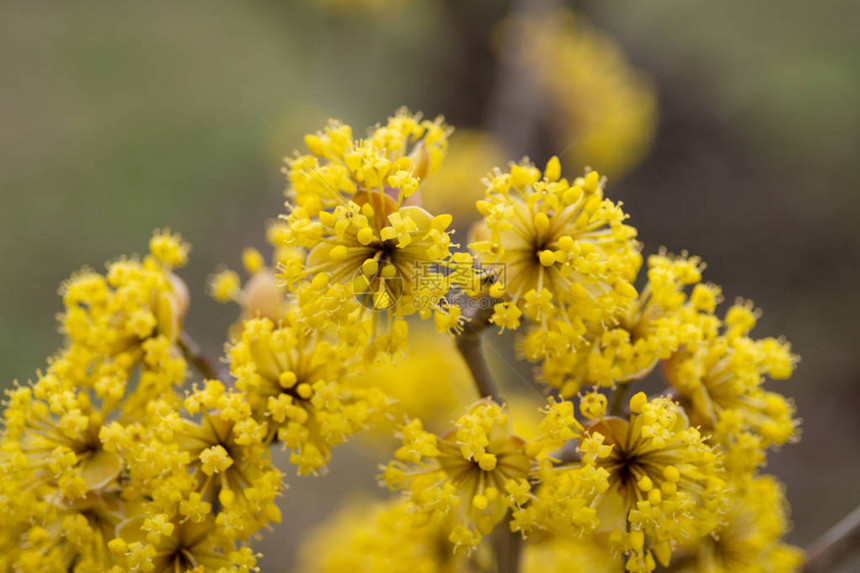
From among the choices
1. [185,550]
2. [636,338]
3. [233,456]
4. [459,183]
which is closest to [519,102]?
[459,183]

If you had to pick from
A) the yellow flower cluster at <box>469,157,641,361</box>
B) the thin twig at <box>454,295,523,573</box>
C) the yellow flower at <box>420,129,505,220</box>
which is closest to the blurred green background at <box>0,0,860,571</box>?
the yellow flower at <box>420,129,505,220</box>

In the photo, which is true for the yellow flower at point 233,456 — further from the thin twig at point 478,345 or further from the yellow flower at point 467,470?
the thin twig at point 478,345

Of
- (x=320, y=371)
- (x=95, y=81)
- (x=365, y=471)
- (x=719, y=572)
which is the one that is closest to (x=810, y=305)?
(x=365, y=471)

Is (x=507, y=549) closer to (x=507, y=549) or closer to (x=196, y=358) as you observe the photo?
(x=507, y=549)

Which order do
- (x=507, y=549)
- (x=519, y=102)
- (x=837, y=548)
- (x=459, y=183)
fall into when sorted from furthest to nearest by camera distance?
(x=519, y=102) < (x=459, y=183) < (x=837, y=548) < (x=507, y=549)

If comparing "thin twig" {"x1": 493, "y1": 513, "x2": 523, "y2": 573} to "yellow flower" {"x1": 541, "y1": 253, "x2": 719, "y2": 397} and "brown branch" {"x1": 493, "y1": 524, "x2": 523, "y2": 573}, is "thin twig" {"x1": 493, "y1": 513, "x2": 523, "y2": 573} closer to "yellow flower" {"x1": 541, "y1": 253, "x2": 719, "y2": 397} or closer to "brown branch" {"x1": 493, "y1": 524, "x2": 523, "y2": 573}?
"brown branch" {"x1": 493, "y1": 524, "x2": 523, "y2": 573}
